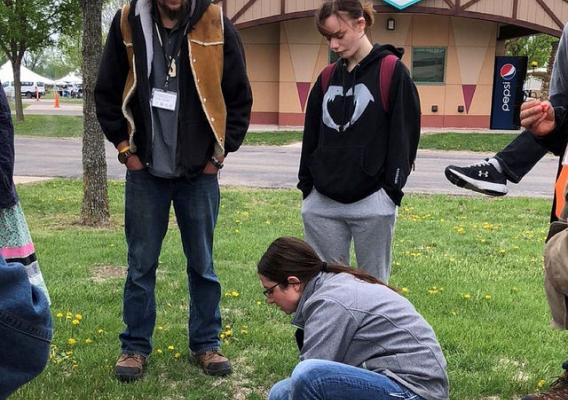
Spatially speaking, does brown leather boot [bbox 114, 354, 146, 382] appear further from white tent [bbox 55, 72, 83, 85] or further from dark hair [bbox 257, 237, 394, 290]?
white tent [bbox 55, 72, 83, 85]

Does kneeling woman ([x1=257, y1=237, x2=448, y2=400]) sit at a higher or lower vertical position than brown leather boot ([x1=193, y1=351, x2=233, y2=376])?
higher

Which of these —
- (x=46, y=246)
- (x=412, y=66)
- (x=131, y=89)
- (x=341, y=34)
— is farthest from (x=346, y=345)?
(x=412, y=66)

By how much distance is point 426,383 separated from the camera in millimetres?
2377

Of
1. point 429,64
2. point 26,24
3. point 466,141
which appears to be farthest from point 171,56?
point 26,24

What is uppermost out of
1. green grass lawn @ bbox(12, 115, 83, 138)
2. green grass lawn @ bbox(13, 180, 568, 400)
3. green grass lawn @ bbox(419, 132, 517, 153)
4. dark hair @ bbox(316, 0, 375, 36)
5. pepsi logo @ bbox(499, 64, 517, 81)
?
pepsi logo @ bbox(499, 64, 517, 81)

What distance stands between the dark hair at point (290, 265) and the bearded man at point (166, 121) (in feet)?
2.93

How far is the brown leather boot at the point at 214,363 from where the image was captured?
11.3 ft

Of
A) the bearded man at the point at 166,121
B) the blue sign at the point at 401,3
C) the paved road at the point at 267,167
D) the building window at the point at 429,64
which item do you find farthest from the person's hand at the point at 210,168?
the building window at the point at 429,64

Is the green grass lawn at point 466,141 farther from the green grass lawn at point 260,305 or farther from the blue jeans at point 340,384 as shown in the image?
the blue jeans at point 340,384

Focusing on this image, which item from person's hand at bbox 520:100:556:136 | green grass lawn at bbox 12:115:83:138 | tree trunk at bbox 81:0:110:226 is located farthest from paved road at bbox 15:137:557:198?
person's hand at bbox 520:100:556:136

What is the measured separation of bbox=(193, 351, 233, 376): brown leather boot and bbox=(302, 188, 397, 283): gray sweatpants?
818mm

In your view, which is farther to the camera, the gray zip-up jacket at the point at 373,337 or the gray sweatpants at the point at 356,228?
the gray sweatpants at the point at 356,228

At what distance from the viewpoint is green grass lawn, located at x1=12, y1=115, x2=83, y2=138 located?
68.8 feet

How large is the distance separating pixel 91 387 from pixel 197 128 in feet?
4.58
